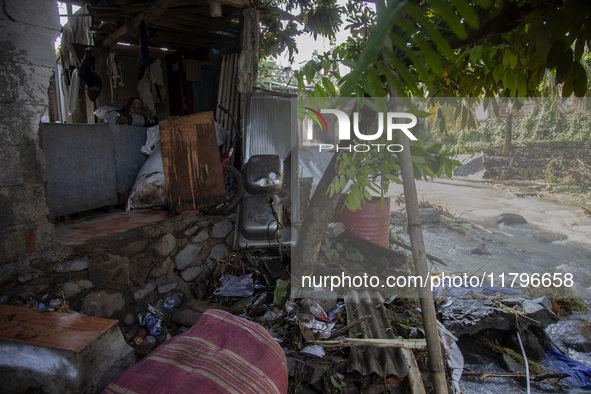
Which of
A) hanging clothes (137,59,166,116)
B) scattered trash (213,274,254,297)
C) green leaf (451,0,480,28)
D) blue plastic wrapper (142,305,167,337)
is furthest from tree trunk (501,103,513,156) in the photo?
hanging clothes (137,59,166,116)

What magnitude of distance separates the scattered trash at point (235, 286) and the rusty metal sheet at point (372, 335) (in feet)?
3.25

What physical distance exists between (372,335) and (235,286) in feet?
4.88

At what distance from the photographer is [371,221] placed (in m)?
3.56

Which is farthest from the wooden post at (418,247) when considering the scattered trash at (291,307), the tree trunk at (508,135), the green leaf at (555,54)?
the tree trunk at (508,135)

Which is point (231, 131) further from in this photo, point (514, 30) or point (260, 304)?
point (514, 30)

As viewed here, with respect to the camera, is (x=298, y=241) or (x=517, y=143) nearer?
(x=517, y=143)

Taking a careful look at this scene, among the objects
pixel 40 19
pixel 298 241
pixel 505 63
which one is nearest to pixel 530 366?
pixel 298 241

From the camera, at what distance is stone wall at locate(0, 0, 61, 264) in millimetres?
2068

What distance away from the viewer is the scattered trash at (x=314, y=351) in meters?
2.31

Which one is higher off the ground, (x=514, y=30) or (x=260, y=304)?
(x=514, y=30)

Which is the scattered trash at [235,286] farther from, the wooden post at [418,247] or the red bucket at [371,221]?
the wooden post at [418,247]

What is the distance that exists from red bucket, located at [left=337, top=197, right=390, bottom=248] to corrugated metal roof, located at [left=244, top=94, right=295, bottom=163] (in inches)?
60.5

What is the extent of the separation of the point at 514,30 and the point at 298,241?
2.37 meters

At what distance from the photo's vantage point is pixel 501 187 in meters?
2.87
